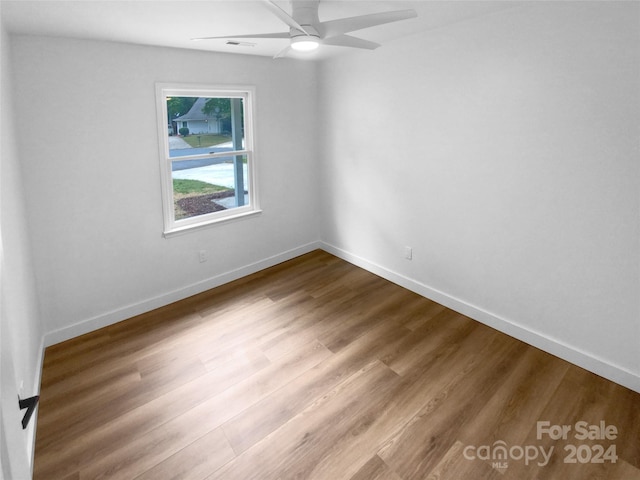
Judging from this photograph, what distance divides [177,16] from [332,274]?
9.43ft

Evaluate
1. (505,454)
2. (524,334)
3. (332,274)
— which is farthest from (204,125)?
(505,454)

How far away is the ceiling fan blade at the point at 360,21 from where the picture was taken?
74.8 inches

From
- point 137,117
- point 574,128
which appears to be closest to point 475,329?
point 574,128

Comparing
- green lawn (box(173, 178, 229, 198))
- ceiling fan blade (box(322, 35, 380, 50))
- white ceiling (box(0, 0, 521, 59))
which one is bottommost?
green lawn (box(173, 178, 229, 198))

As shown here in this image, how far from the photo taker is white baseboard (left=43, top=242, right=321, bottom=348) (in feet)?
10.3

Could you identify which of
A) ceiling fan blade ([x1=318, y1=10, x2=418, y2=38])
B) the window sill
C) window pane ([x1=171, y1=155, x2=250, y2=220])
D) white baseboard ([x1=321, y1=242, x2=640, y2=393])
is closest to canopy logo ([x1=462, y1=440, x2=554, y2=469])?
white baseboard ([x1=321, y1=242, x2=640, y2=393])

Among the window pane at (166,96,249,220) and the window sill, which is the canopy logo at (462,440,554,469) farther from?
the window pane at (166,96,249,220)

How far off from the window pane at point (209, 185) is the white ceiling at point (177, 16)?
1.19 m

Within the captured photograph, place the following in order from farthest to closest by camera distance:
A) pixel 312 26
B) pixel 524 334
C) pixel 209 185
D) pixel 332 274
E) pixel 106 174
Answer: pixel 332 274 < pixel 209 185 < pixel 106 174 < pixel 524 334 < pixel 312 26

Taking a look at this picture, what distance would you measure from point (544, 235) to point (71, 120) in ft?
12.2

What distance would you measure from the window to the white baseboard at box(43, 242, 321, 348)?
629 mm

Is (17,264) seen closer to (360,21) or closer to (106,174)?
(106,174)

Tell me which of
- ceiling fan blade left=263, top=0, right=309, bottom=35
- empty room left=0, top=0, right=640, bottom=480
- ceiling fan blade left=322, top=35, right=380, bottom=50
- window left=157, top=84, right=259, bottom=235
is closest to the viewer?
ceiling fan blade left=263, top=0, right=309, bottom=35

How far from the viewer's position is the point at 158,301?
3.64 m
